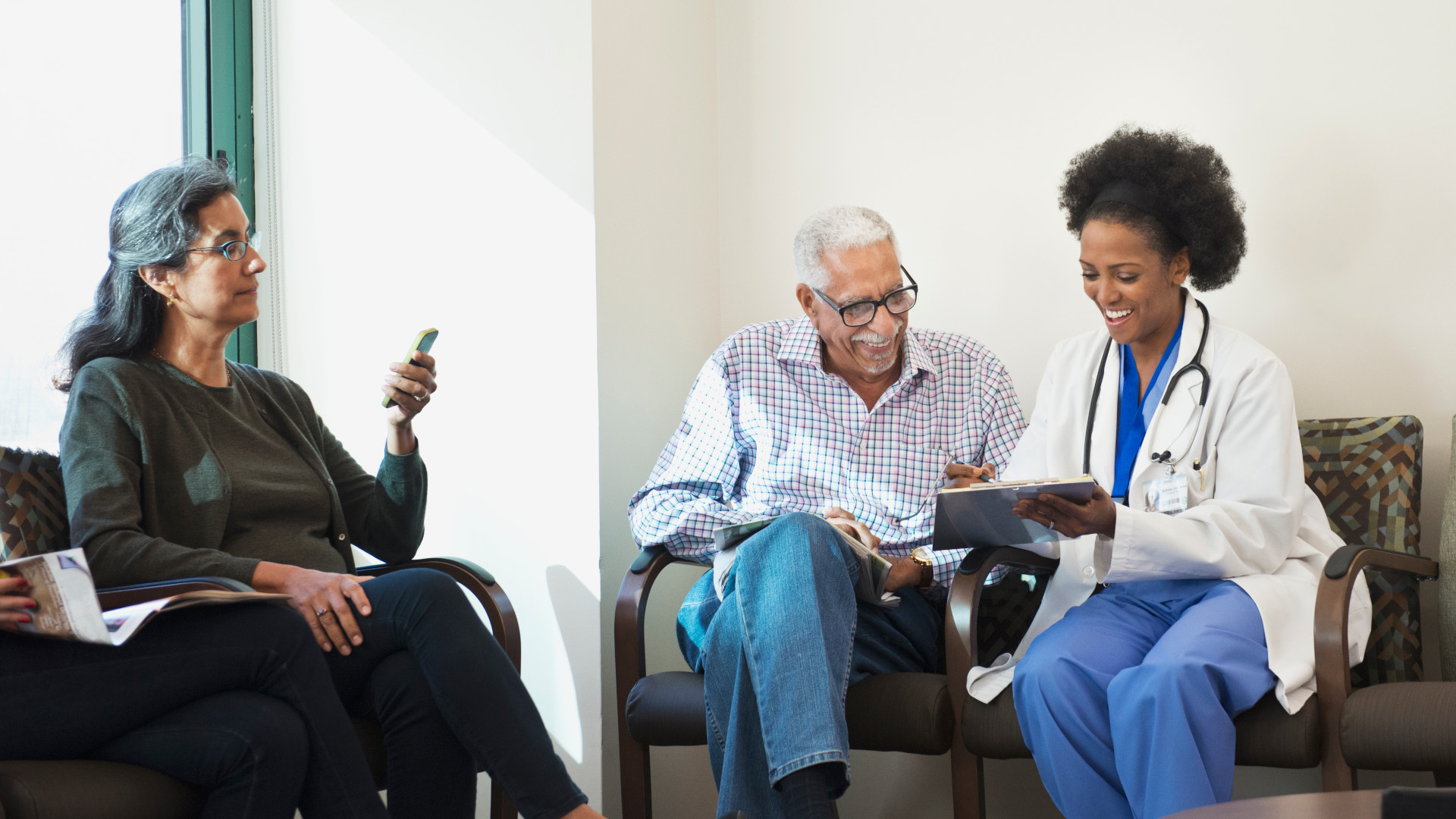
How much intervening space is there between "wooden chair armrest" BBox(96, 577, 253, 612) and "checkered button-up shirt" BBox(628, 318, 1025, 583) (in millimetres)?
→ 947

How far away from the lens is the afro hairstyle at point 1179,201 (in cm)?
238

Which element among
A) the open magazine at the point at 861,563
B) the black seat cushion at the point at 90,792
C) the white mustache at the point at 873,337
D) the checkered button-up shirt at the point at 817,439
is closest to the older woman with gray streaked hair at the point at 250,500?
the black seat cushion at the point at 90,792

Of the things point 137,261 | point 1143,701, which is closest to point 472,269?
point 137,261

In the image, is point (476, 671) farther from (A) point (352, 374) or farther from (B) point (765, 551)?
(A) point (352, 374)

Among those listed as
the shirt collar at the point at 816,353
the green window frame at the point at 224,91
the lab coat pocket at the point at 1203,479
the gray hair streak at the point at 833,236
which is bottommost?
the lab coat pocket at the point at 1203,479

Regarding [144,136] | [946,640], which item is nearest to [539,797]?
[946,640]

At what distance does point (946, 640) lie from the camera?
2.11 metres

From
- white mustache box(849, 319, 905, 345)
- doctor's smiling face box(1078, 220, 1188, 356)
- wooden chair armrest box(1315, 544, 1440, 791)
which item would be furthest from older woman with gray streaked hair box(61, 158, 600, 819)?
doctor's smiling face box(1078, 220, 1188, 356)

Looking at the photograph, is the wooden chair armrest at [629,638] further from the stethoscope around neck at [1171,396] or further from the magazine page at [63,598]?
the magazine page at [63,598]

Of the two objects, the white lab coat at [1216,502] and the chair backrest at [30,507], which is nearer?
the chair backrest at [30,507]

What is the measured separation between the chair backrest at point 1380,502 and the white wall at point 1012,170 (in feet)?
0.80

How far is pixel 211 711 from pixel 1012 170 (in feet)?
7.35

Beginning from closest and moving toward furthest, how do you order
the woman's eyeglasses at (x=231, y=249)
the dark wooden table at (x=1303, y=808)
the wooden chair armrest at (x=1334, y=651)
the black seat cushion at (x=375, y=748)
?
the dark wooden table at (x=1303, y=808) < the wooden chair armrest at (x=1334, y=651) < the black seat cushion at (x=375, y=748) < the woman's eyeglasses at (x=231, y=249)

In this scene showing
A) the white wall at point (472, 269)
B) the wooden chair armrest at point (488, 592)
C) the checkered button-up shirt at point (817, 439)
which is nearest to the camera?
the wooden chair armrest at point (488, 592)
